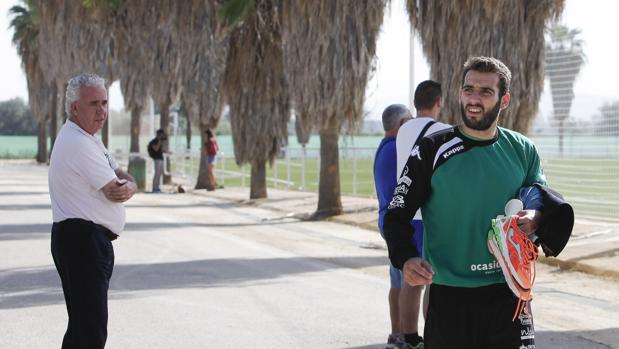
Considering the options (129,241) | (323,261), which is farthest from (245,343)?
(129,241)

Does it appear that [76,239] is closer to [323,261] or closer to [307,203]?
[323,261]

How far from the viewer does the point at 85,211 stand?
6.28 m

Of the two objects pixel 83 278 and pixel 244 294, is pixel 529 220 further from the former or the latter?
pixel 244 294

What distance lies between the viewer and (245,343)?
28.9 feet

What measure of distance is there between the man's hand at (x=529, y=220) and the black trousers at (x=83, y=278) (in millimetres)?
2557

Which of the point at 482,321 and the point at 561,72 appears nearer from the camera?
the point at 482,321

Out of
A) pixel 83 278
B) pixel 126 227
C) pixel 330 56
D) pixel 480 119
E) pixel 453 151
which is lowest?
pixel 126 227

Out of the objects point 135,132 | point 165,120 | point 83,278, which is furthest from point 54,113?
point 83,278

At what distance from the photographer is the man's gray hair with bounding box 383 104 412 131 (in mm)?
8375

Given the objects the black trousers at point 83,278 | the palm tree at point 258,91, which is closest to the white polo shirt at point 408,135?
the black trousers at point 83,278

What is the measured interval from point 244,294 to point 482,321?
6.74 m

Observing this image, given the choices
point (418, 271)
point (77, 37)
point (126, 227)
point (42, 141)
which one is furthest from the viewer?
point (42, 141)

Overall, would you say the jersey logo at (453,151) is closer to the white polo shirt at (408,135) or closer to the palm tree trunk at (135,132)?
the white polo shirt at (408,135)

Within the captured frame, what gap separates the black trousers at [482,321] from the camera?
4.88m
